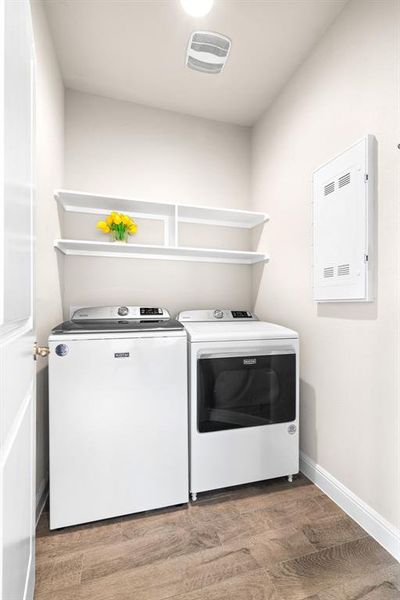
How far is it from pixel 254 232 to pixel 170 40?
4.72 ft

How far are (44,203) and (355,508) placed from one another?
2288mm

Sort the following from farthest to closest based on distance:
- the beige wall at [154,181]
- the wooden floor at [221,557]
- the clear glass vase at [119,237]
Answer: the beige wall at [154,181]
the clear glass vase at [119,237]
the wooden floor at [221,557]

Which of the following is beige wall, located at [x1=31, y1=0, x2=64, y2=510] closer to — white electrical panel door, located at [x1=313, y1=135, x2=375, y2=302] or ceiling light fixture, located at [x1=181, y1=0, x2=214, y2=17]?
ceiling light fixture, located at [x1=181, y1=0, x2=214, y2=17]

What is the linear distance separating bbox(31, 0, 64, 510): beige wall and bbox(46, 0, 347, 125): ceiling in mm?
196

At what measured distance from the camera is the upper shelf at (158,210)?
2033 millimetres

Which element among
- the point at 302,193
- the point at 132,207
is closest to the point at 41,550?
the point at 132,207

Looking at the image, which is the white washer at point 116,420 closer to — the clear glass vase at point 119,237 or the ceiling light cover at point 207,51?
the clear glass vase at point 119,237

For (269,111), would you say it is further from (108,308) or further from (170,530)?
(170,530)

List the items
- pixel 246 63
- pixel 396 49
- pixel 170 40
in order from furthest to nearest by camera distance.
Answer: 1. pixel 246 63
2. pixel 170 40
3. pixel 396 49

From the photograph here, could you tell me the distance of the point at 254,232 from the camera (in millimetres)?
2627

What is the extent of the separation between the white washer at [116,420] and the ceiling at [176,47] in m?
1.71

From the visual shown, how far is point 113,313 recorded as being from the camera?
6.71 feet

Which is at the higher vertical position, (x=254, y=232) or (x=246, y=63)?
(x=246, y=63)

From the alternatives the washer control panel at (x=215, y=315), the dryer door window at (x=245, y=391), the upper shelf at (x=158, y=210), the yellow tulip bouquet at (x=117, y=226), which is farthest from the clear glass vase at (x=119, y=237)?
the dryer door window at (x=245, y=391)
